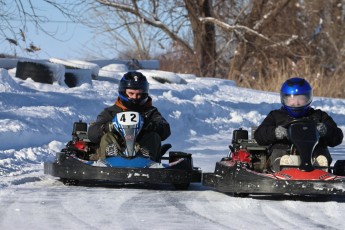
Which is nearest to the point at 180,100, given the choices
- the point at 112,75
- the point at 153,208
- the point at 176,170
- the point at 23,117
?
the point at 112,75

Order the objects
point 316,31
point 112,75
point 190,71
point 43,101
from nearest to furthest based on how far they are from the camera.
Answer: point 43,101 → point 112,75 → point 190,71 → point 316,31

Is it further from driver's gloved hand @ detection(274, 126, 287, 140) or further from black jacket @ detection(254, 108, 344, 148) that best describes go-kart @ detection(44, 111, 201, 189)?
driver's gloved hand @ detection(274, 126, 287, 140)

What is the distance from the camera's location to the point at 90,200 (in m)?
8.34

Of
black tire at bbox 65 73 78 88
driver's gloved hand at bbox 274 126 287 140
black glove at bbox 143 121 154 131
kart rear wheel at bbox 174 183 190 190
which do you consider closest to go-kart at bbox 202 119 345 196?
driver's gloved hand at bbox 274 126 287 140

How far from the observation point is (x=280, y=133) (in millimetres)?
9148

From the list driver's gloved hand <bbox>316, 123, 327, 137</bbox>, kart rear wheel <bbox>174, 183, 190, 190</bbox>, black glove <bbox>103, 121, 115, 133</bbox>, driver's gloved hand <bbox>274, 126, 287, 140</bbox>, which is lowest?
kart rear wheel <bbox>174, 183, 190, 190</bbox>

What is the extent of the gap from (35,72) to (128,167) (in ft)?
38.5

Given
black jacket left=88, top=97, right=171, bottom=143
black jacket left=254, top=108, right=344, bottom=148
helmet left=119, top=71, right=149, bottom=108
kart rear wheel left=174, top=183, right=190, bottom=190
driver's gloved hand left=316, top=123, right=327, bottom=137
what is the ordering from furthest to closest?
helmet left=119, top=71, right=149, bottom=108 → black jacket left=88, top=97, right=171, bottom=143 → kart rear wheel left=174, top=183, right=190, bottom=190 → black jacket left=254, top=108, right=344, bottom=148 → driver's gloved hand left=316, top=123, right=327, bottom=137

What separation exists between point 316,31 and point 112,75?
61.8 ft

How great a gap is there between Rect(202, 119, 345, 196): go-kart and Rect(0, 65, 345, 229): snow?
0.12 meters

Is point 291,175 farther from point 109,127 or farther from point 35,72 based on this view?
point 35,72

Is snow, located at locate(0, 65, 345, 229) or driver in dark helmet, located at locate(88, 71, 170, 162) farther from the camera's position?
driver in dark helmet, located at locate(88, 71, 170, 162)

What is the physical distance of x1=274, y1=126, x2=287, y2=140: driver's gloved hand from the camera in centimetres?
912

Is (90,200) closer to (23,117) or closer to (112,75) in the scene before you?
(23,117)
